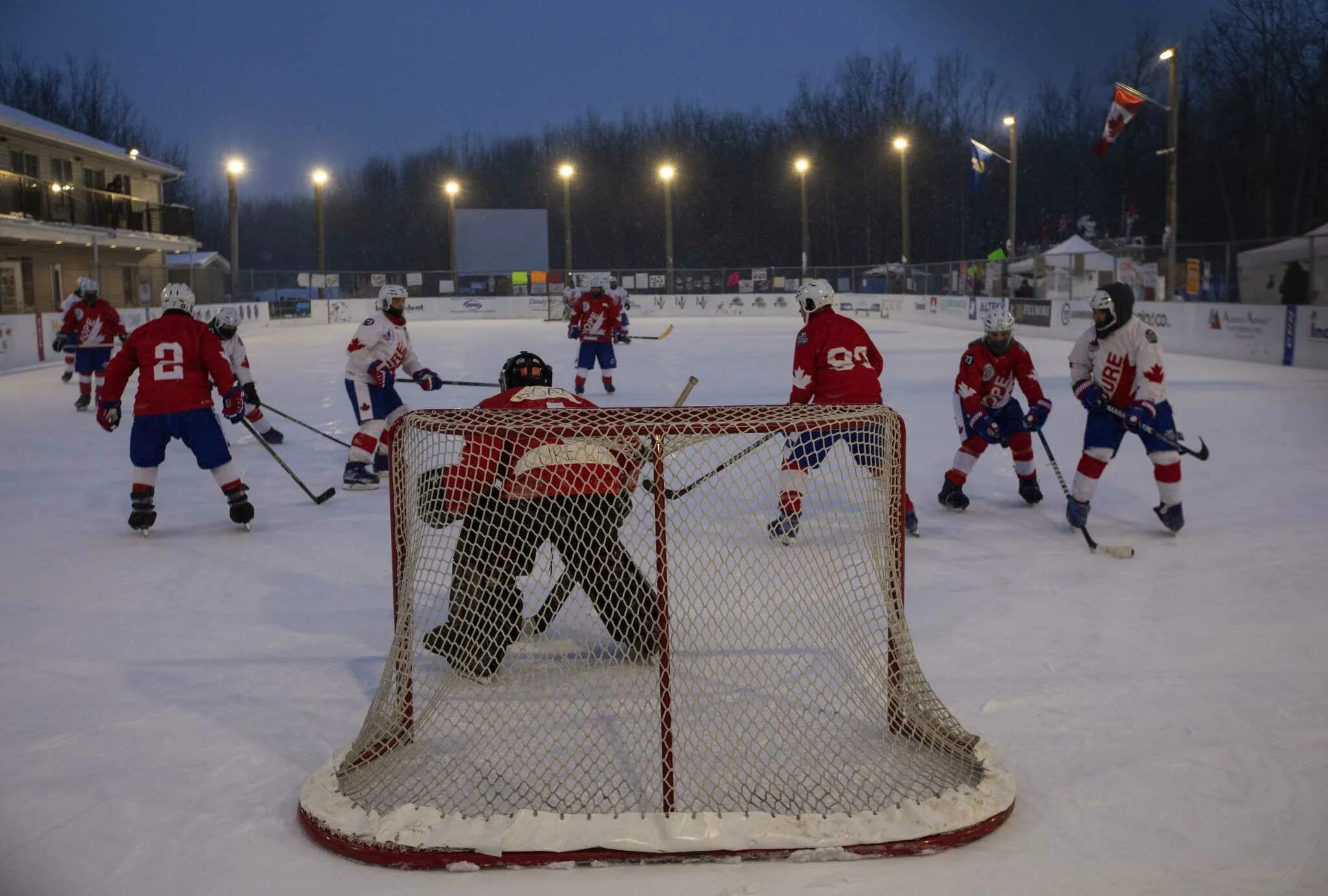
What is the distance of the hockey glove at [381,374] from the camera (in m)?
8.54

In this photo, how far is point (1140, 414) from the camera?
6406 millimetres

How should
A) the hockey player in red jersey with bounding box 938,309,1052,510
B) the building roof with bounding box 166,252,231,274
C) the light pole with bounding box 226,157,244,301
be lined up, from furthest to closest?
the building roof with bounding box 166,252,231,274 → the light pole with bounding box 226,157,244,301 → the hockey player in red jersey with bounding box 938,309,1052,510

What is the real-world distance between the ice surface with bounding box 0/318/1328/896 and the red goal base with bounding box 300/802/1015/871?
0.11 ft

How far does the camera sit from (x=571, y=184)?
208ft

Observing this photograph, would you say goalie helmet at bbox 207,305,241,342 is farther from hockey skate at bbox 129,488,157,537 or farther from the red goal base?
the red goal base

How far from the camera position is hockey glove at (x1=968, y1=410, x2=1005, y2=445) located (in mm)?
7129

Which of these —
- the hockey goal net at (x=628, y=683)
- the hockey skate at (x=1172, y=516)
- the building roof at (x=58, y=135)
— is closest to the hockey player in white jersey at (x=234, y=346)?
the hockey goal net at (x=628, y=683)

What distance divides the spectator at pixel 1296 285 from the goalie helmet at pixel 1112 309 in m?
12.2

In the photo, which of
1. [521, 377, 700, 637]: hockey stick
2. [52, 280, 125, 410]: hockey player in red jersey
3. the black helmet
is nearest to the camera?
[521, 377, 700, 637]: hockey stick

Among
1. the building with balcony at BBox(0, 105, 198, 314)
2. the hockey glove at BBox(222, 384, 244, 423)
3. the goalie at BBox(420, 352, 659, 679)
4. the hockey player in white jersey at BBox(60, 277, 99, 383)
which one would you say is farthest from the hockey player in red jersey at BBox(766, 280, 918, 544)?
the building with balcony at BBox(0, 105, 198, 314)

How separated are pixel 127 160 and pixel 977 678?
36780mm

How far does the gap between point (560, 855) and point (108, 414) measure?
4933 millimetres

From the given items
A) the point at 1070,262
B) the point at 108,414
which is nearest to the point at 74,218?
the point at 1070,262

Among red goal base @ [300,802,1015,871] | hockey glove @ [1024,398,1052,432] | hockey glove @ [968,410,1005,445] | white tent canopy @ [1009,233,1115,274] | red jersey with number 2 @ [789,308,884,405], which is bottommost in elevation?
red goal base @ [300,802,1015,871]
